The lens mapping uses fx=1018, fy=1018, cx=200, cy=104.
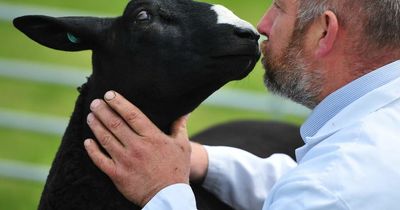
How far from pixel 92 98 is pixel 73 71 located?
2.74 meters

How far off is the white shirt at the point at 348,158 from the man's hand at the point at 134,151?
9cm

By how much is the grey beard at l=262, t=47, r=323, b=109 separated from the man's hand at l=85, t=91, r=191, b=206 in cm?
37

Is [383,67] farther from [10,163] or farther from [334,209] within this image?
[10,163]

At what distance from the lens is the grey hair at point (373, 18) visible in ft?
10.3

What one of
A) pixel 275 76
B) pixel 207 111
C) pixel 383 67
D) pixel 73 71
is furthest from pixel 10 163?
pixel 383 67

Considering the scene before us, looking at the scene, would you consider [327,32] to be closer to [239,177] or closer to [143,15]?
[143,15]

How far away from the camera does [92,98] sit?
3.49 m

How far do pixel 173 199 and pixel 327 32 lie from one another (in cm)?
72

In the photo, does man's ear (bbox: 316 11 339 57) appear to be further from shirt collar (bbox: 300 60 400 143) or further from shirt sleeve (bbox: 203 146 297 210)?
shirt sleeve (bbox: 203 146 297 210)

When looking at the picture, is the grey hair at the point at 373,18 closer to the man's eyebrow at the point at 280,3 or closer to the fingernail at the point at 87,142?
the man's eyebrow at the point at 280,3

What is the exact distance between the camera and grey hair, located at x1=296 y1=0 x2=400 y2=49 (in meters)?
3.14

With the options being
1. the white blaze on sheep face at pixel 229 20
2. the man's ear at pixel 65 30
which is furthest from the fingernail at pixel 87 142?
the white blaze on sheep face at pixel 229 20

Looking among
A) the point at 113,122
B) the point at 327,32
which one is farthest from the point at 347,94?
the point at 113,122

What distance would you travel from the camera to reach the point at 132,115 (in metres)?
3.34
